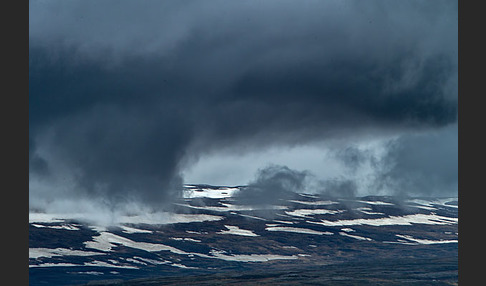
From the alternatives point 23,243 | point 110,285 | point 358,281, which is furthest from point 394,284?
point 23,243

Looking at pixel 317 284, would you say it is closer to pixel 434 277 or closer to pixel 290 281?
pixel 290 281

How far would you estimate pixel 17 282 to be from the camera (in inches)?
4281

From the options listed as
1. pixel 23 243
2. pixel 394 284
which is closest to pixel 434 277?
pixel 394 284

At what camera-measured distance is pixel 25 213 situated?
413 feet

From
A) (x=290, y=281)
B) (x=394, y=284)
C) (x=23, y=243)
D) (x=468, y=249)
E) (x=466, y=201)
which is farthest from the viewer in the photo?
(x=290, y=281)

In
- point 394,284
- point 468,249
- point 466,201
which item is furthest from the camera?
point 394,284

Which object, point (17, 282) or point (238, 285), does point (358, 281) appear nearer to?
point (238, 285)

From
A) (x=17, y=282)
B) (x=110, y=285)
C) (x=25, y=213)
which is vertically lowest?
(x=110, y=285)

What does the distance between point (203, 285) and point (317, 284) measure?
104 feet

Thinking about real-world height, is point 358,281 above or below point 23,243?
below

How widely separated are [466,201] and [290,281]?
269 ft

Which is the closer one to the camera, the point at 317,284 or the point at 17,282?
the point at 17,282

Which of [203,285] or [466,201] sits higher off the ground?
[466,201]

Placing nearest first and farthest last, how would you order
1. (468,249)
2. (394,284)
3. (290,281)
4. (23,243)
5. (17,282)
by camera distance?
(17,282) < (23,243) < (468,249) < (394,284) < (290,281)
